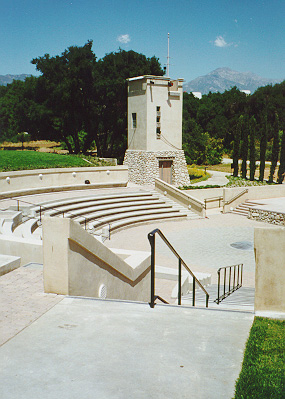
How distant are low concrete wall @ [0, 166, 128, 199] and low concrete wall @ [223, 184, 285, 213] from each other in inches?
305

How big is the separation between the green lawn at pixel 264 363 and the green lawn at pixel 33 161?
903 inches

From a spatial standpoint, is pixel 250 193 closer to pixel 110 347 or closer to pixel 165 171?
pixel 165 171

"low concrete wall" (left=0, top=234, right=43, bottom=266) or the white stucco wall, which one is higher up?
the white stucco wall

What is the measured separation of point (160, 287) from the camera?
43.2 feet

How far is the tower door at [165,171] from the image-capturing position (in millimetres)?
34188

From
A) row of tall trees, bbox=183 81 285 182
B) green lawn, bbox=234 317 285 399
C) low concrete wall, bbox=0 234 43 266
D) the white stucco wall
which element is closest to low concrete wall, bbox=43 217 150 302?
low concrete wall, bbox=0 234 43 266

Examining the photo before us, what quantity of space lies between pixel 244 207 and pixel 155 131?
9.81 m

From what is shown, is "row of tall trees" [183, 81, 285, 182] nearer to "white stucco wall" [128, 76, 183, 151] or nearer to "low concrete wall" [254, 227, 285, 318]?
"white stucco wall" [128, 76, 183, 151]

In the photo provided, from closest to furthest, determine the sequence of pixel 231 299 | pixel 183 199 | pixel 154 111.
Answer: pixel 231 299 → pixel 183 199 → pixel 154 111

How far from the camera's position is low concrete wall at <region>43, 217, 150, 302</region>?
21.3 feet

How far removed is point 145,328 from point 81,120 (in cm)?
4017

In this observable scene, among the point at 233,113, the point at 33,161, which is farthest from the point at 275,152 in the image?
the point at 233,113

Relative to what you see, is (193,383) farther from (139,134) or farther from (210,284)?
(139,134)

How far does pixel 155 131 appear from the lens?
33281 mm
